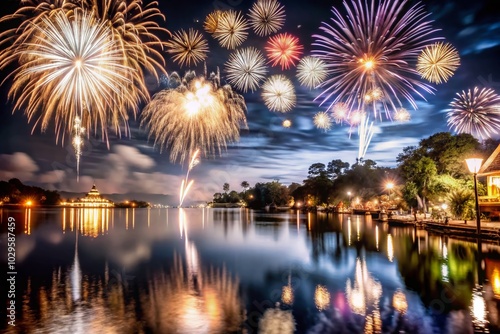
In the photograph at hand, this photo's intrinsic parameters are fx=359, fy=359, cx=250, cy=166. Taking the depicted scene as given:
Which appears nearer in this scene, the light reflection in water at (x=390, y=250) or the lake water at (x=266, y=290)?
the lake water at (x=266, y=290)

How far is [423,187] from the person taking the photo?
55.6 m

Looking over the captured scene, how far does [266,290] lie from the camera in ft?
61.6

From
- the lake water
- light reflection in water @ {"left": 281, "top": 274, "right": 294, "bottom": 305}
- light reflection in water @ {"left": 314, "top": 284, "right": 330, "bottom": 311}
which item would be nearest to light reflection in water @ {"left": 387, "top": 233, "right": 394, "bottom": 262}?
the lake water

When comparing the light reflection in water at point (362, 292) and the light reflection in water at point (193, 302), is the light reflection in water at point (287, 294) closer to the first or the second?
the light reflection in water at point (193, 302)

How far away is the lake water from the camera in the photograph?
13008 millimetres

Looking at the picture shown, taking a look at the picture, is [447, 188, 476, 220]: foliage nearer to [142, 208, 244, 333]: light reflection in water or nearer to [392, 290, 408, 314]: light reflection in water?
[392, 290, 408, 314]: light reflection in water

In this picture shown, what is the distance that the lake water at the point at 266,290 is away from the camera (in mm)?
13008

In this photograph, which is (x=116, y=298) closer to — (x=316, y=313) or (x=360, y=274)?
(x=316, y=313)

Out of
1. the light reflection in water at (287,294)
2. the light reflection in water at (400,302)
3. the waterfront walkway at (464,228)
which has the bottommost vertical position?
the light reflection in water at (287,294)

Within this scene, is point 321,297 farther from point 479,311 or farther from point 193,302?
point 479,311

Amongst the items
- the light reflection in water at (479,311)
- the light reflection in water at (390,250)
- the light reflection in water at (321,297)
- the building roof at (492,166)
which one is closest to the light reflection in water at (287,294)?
the light reflection in water at (321,297)

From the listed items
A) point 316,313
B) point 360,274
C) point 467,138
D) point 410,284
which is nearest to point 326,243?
point 360,274

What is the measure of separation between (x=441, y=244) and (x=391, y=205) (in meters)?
62.2

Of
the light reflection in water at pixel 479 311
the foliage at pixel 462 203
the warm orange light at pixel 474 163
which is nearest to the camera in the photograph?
the light reflection in water at pixel 479 311
